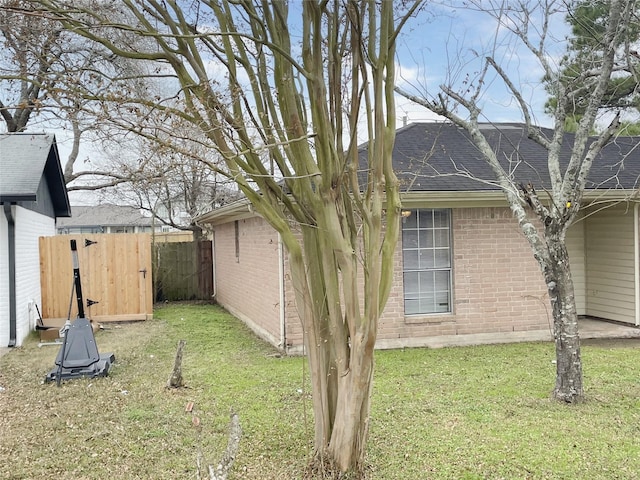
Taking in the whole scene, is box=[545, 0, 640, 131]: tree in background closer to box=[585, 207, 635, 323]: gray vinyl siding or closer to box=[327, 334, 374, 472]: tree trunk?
box=[585, 207, 635, 323]: gray vinyl siding

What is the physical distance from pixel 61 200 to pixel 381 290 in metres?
12.5

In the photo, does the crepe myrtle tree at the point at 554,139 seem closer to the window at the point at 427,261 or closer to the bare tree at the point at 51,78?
the window at the point at 427,261

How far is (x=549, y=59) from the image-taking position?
20.9 ft

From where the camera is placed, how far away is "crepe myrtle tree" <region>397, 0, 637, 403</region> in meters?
5.45

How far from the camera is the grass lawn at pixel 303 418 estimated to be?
13.6 feet

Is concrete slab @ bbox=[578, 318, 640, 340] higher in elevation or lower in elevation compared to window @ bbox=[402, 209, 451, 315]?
lower

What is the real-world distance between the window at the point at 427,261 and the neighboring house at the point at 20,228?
19.6ft

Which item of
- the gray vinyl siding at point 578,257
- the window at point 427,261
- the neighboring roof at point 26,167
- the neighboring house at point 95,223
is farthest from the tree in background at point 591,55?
the neighboring house at point 95,223

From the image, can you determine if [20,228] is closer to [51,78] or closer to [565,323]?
[51,78]

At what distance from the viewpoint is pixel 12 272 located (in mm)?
9211

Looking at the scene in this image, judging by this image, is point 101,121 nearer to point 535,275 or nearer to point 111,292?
point 535,275

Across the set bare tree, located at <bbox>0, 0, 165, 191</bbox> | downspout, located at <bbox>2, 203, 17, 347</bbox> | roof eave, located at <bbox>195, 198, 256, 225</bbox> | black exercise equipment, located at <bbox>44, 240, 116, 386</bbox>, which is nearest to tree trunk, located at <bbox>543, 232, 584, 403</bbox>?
bare tree, located at <bbox>0, 0, 165, 191</bbox>

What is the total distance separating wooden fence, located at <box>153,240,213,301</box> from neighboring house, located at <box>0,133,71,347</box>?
416 cm

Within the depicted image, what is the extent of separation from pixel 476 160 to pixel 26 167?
8.05 meters
